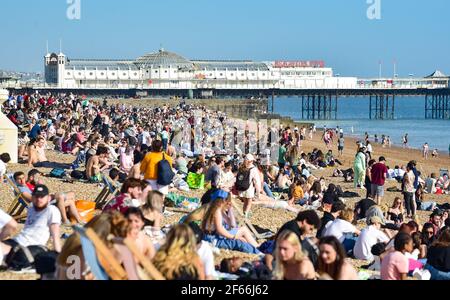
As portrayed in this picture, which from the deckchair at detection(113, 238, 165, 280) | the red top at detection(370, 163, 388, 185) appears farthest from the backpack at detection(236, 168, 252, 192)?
the deckchair at detection(113, 238, 165, 280)

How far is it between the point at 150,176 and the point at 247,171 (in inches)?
68.1

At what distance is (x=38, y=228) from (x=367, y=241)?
10.6ft

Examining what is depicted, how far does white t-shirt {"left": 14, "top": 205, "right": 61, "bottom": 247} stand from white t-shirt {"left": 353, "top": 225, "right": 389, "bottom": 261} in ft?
10.1

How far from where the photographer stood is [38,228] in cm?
693

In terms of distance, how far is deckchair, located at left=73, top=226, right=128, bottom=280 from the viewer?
5246mm

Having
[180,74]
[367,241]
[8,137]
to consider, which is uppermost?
[180,74]

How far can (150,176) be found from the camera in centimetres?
988

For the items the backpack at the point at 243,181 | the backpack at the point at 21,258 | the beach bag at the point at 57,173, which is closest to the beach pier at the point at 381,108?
the beach bag at the point at 57,173

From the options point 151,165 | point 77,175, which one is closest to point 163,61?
point 77,175

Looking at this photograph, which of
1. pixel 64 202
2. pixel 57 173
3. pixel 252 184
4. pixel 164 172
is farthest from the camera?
pixel 57 173

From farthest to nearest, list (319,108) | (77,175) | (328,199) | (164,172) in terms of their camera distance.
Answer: (319,108), (77,175), (328,199), (164,172)

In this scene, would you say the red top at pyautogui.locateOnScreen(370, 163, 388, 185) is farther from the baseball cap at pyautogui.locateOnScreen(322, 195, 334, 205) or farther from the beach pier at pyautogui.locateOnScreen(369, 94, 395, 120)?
the beach pier at pyautogui.locateOnScreen(369, 94, 395, 120)

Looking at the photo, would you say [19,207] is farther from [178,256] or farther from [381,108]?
[381,108]
